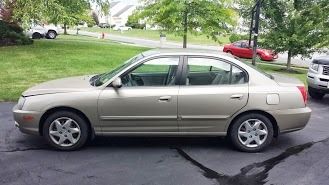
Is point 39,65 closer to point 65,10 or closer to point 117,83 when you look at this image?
point 65,10

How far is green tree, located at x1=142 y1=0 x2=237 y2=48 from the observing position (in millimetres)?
21031

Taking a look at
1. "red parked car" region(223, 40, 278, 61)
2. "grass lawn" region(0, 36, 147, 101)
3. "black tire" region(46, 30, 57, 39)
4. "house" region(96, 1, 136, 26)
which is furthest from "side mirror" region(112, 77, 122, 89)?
"house" region(96, 1, 136, 26)

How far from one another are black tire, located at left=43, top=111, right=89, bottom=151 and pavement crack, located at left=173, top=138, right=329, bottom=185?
1347 mm

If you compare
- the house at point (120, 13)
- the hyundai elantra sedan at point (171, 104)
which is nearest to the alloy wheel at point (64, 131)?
the hyundai elantra sedan at point (171, 104)

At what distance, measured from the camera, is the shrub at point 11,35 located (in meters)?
19.5

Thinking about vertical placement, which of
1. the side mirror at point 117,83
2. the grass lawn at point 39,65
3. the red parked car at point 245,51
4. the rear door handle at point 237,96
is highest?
the side mirror at point 117,83

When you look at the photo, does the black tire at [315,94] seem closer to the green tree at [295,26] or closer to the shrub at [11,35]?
the green tree at [295,26]

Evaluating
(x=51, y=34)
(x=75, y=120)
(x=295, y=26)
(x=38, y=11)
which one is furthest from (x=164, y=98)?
(x=51, y=34)

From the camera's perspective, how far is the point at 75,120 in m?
6.23

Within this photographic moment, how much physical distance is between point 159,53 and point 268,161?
7.01ft

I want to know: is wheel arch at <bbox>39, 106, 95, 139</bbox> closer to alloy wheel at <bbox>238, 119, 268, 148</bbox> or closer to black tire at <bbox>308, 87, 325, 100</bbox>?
alloy wheel at <bbox>238, 119, 268, 148</bbox>

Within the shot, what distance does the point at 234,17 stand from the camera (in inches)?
862

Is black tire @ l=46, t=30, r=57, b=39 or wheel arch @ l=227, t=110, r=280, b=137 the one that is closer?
wheel arch @ l=227, t=110, r=280, b=137

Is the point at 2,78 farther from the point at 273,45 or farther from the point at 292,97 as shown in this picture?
the point at 273,45
